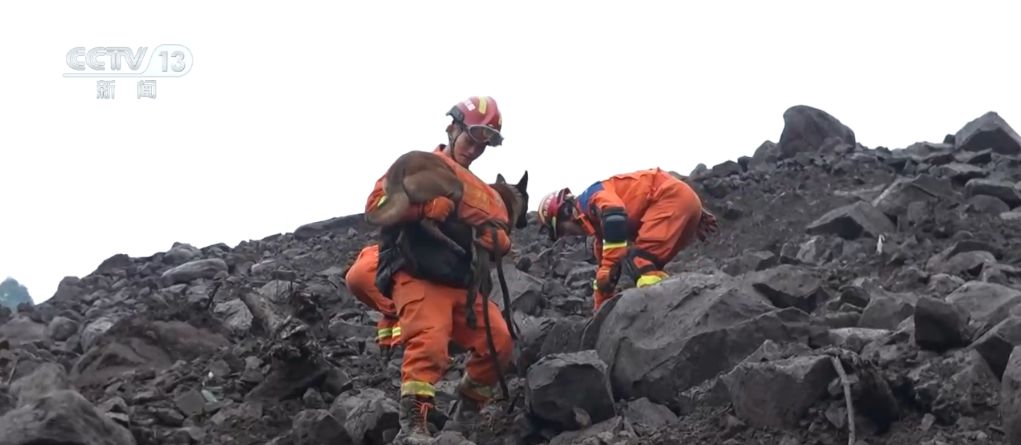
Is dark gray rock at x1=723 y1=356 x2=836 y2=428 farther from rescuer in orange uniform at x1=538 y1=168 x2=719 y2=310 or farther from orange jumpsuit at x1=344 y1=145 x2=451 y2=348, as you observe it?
rescuer in orange uniform at x1=538 y1=168 x2=719 y2=310

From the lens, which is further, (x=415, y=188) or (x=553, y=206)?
(x=553, y=206)

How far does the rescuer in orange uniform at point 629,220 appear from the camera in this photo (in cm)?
848

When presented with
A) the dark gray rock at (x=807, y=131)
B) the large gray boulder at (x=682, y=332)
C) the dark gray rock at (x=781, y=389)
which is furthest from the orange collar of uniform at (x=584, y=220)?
the dark gray rock at (x=807, y=131)

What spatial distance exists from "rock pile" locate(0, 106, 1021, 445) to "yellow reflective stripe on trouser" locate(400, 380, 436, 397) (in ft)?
0.89

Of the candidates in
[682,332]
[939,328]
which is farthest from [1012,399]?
[682,332]

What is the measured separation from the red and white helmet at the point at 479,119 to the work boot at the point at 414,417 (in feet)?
5.04

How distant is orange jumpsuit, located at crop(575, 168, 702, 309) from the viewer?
849 centimetres

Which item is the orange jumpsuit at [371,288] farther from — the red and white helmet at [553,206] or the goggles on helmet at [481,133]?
the red and white helmet at [553,206]

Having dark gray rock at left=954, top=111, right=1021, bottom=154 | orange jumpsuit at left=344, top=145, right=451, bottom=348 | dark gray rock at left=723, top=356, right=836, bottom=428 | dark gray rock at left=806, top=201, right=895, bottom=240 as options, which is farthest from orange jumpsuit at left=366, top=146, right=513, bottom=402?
dark gray rock at left=954, top=111, right=1021, bottom=154

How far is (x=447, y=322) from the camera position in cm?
617

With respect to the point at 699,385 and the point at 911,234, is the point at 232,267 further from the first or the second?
the point at 699,385

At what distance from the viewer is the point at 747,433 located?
499 centimetres

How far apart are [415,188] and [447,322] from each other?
701mm

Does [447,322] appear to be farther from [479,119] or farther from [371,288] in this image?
[371,288]
